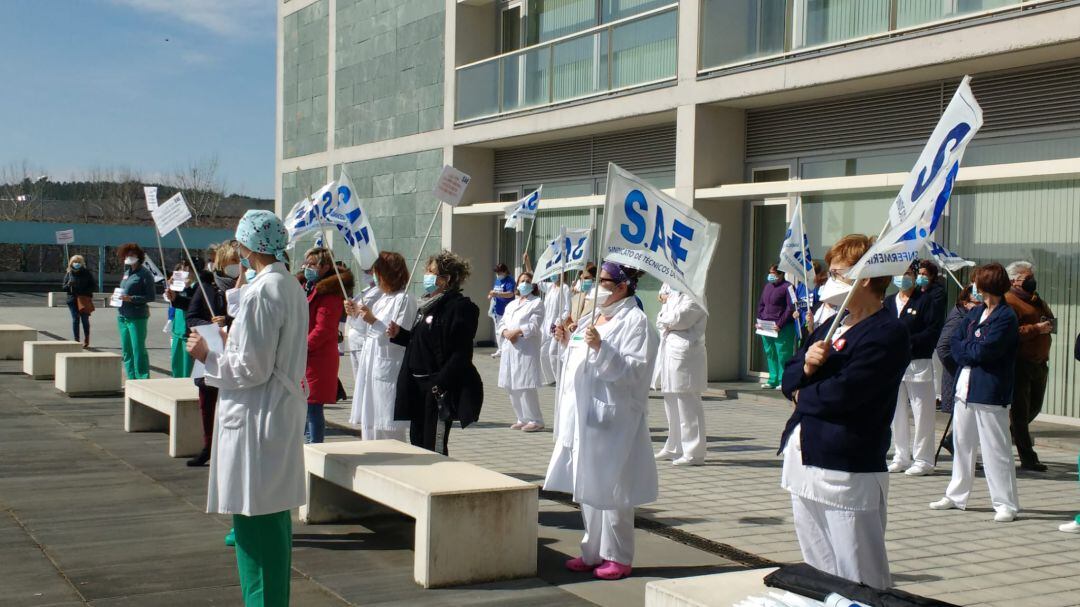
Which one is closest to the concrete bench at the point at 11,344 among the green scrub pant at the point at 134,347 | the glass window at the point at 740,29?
the green scrub pant at the point at 134,347

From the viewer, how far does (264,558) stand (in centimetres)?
500

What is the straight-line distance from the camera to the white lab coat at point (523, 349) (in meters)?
13.1

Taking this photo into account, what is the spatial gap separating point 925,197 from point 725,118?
12903 millimetres

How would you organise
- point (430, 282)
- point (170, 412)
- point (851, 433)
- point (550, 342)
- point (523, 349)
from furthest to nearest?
1. point (550, 342)
2. point (523, 349)
3. point (170, 412)
4. point (430, 282)
5. point (851, 433)

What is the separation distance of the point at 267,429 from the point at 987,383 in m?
5.46

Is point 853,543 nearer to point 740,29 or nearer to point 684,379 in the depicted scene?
point 684,379

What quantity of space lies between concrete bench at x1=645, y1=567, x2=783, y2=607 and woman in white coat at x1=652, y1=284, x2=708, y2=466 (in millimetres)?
5926

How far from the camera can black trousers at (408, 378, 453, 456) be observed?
7984 mm

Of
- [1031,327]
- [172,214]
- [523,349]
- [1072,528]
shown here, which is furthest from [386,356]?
[1031,327]

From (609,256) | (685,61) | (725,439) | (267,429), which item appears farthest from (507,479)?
(685,61)

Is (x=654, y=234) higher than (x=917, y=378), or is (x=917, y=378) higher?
(x=654, y=234)

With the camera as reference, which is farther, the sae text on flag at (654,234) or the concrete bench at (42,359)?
the concrete bench at (42,359)

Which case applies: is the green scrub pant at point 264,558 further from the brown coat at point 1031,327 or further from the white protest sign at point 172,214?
the brown coat at point 1031,327

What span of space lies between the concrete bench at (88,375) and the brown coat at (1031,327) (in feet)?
37.4
